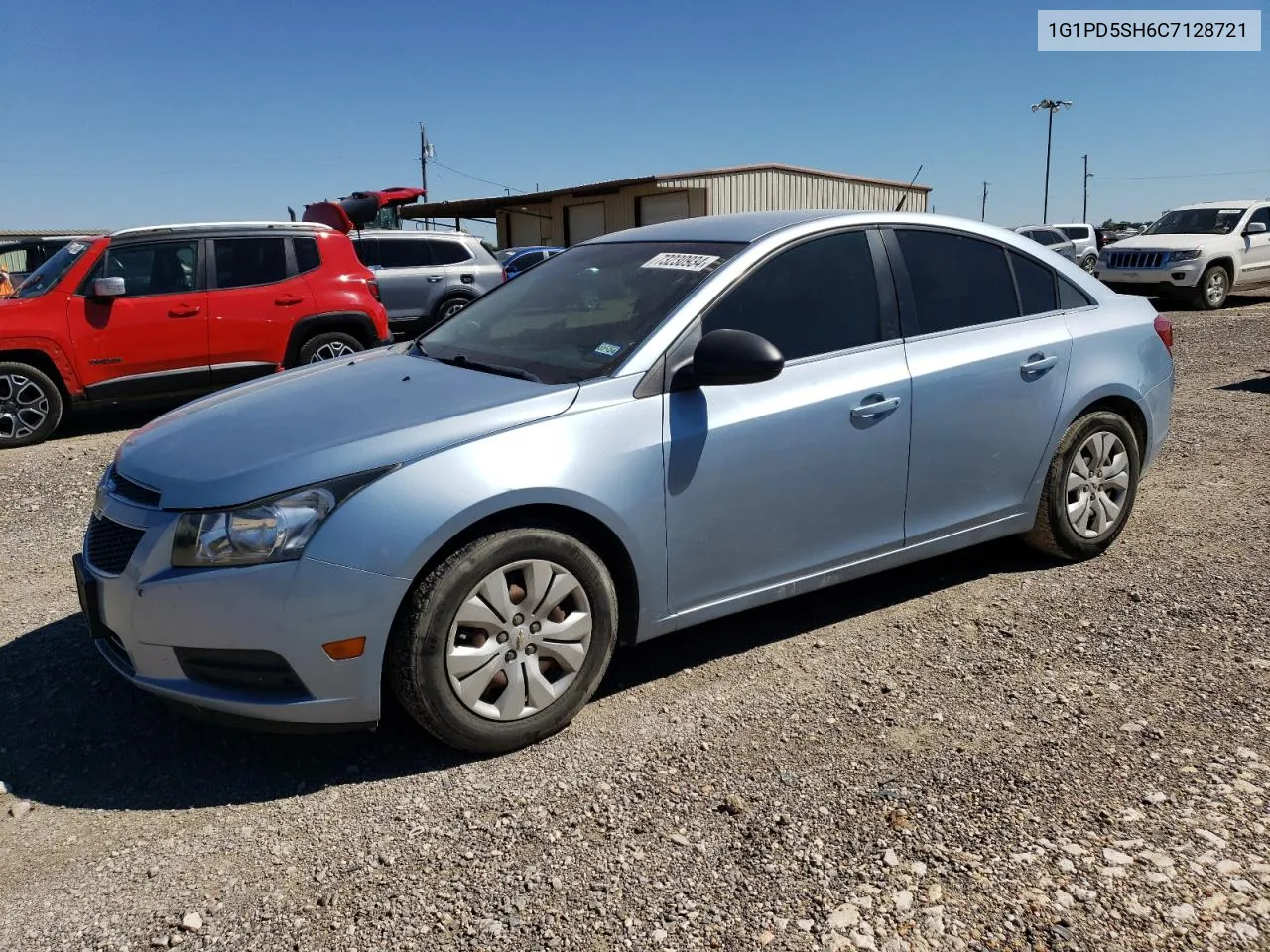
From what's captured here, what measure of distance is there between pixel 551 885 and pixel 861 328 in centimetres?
237

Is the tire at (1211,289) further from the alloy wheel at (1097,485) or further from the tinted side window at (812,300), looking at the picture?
the tinted side window at (812,300)

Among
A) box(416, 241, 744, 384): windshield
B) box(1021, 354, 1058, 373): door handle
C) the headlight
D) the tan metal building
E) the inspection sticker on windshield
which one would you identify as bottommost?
the headlight

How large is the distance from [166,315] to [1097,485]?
7435mm

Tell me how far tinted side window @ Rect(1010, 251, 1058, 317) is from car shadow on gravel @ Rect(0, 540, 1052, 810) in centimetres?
163

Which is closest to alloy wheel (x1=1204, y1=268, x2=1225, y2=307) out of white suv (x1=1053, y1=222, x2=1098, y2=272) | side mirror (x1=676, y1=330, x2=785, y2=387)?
white suv (x1=1053, y1=222, x2=1098, y2=272)

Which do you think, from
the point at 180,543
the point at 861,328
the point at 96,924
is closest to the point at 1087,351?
the point at 861,328

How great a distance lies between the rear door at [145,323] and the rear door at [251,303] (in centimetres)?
12

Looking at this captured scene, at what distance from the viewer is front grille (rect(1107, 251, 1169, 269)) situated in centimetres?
1755

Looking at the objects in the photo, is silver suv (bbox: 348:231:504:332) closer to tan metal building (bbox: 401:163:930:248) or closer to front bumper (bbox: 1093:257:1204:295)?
front bumper (bbox: 1093:257:1204:295)

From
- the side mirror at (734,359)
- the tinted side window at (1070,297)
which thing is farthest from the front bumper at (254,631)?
the tinted side window at (1070,297)

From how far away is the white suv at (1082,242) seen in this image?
26281 millimetres

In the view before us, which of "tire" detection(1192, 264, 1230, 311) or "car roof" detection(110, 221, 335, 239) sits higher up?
"car roof" detection(110, 221, 335, 239)

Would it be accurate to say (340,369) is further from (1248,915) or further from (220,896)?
(1248,915)

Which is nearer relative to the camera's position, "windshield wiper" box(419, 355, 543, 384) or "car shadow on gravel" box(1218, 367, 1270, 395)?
"windshield wiper" box(419, 355, 543, 384)
